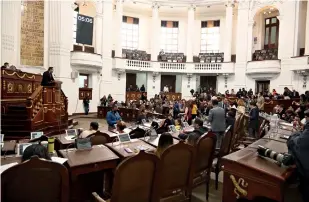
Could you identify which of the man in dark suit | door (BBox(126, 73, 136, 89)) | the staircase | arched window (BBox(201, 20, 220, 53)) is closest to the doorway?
arched window (BBox(201, 20, 220, 53))

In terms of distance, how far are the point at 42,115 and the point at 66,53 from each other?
741 centimetres

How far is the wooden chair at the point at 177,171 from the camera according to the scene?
105 inches

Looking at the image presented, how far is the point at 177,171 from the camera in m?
2.80

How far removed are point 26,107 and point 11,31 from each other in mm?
5719

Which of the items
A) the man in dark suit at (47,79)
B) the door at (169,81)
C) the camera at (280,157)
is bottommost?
the camera at (280,157)

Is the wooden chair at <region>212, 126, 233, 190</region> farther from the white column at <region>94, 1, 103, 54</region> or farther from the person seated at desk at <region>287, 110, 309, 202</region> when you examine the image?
the white column at <region>94, 1, 103, 54</region>

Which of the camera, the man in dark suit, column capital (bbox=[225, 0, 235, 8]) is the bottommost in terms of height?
the camera

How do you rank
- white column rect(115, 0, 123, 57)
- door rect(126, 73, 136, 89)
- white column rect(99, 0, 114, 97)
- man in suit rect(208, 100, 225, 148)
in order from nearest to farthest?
1. man in suit rect(208, 100, 225, 148)
2. white column rect(99, 0, 114, 97)
3. white column rect(115, 0, 123, 57)
4. door rect(126, 73, 136, 89)

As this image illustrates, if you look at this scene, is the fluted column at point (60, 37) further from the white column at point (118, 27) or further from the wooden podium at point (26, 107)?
the wooden podium at point (26, 107)

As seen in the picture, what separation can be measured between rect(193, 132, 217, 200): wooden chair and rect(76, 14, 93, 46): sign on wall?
33.0 feet

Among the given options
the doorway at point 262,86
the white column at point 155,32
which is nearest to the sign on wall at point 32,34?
the white column at point 155,32

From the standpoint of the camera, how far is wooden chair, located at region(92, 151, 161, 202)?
214cm

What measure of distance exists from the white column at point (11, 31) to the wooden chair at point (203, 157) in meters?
10.3

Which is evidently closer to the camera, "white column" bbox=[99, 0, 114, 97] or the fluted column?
the fluted column
